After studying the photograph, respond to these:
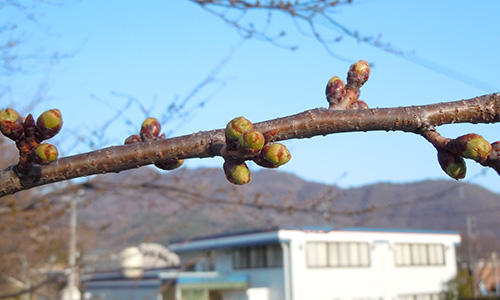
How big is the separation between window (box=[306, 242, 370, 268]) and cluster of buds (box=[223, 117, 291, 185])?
25.2 meters

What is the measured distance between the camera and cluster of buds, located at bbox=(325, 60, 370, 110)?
194 centimetres

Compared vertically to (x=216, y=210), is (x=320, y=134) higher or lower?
lower

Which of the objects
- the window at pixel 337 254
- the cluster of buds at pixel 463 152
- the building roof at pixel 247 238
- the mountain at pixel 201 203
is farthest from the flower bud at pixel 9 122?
the window at pixel 337 254

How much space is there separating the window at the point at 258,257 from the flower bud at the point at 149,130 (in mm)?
24298

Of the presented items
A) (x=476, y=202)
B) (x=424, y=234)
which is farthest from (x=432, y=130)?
(x=476, y=202)

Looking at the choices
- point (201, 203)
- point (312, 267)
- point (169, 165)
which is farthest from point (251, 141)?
point (312, 267)

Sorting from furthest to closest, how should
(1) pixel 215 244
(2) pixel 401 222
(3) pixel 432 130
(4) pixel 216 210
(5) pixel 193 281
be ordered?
1. (2) pixel 401 222
2. (1) pixel 215 244
3. (5) pixel 193 281
4. (4) pixel 216 210
5. (3) pixel 432 130

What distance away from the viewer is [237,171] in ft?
5.45

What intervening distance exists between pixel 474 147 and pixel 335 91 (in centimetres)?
57

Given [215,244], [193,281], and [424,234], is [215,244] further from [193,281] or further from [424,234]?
[424,234]

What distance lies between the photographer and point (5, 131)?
→ 1.73 m

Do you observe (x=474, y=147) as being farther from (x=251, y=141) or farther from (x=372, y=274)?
(x=372, y=274)

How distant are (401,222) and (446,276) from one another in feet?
361

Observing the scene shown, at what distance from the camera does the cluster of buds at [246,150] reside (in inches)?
57.4
